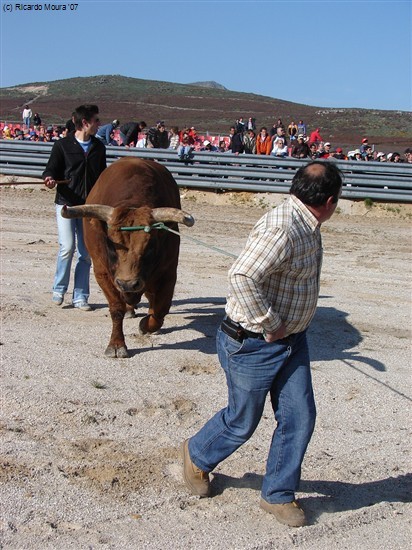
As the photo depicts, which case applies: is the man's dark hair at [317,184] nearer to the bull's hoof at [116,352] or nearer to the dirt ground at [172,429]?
the dirt ground at [172,429]

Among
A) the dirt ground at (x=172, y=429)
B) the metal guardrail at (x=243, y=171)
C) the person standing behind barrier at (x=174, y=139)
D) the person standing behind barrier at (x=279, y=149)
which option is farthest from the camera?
the person standing behind barrier at (x=174, y=139)

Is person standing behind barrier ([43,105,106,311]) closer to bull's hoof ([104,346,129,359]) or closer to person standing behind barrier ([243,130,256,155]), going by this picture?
bull's hoof ([104,346,129,359])

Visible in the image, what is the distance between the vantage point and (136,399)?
21.8ft

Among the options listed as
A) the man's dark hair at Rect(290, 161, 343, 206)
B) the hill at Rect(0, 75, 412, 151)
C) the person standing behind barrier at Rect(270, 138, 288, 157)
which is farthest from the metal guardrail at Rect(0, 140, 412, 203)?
the hill at Rect(0, 75, 412, 151)

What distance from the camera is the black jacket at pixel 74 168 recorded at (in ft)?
31.0

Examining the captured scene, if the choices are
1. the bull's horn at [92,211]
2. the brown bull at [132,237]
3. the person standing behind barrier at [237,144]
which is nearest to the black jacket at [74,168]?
the brown bull at [132,237]

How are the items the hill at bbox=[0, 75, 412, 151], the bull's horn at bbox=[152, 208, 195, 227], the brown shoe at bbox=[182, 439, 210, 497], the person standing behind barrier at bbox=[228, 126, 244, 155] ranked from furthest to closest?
1. the hill at bbox=[0, 75, 412, 151]
2. the person standing behind barrier at bbox=[228, 126, 244, 155]
3. the bull's horn at bbox=[152, 208, 195, 227]
4. the brown shoe at bbox=[182, 439, 210, 497]

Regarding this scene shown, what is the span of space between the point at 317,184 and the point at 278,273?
0.55m

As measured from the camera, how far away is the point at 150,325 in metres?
8.59

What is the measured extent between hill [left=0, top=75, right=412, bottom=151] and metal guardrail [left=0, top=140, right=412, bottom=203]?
1879cm

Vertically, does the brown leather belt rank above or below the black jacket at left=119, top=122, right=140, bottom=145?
above

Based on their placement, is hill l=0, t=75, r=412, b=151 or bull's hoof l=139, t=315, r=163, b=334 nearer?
bull's hoof l=139, t=315, r=163, b=334

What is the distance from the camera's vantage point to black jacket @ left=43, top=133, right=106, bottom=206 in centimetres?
945

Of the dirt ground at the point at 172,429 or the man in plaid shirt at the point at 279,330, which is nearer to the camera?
the man in plaid shirt at the point at 279,330
